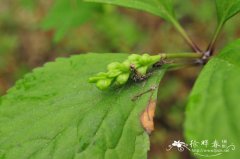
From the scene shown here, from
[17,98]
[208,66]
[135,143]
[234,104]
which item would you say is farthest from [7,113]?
[234,104]

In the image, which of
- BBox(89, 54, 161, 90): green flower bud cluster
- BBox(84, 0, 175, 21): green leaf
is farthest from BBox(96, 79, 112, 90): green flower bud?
BBox(84, 0, 175, 21): green leaf

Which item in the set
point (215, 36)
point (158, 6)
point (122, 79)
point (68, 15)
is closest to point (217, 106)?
point (122, 79)

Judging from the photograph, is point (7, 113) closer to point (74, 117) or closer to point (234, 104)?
point (74, 117)

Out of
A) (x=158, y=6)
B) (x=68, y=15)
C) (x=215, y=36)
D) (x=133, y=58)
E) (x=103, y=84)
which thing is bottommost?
(x=103, y=84)

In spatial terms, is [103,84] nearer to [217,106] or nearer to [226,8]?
[217,106]

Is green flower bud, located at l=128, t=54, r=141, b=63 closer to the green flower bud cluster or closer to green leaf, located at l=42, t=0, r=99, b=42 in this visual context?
the green flower bud cluster
